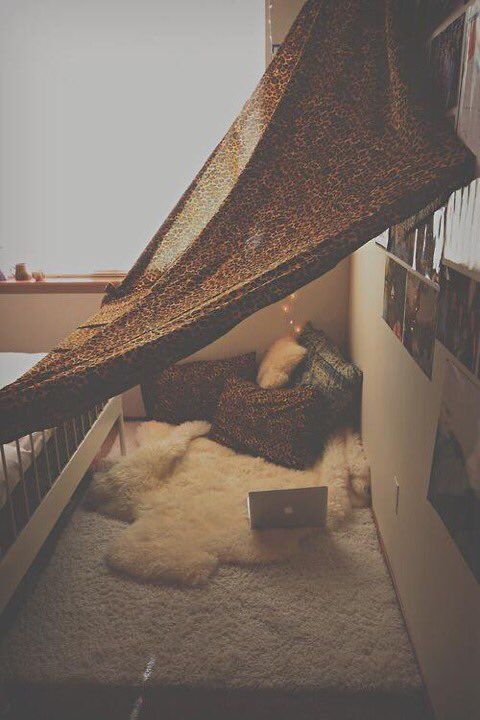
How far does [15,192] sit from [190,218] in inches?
78.0

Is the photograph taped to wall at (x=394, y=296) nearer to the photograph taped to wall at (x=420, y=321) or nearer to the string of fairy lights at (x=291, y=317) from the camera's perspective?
the photograph taped to wall at (x=420, y=321)

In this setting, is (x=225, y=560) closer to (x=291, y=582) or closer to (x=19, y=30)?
(x=291, y=582)

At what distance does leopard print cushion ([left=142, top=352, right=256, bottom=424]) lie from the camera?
3258 millimetres

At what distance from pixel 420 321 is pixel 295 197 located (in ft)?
1.74

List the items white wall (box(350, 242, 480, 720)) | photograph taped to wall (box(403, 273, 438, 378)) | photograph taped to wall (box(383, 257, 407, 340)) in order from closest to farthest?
1. white wall (box(350, 242, 480, 720))
2. photograph taped to wall (box(403, 273, 438, 378))
3. photograph taped to wall (box(383, 257, 407, 340))

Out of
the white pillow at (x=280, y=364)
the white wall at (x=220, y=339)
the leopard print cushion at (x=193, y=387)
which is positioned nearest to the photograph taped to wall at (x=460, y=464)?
the white pillow at (x=280, y=364)

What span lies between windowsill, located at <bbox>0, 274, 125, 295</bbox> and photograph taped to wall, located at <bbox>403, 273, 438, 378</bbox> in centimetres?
208

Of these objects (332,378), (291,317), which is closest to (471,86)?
(332,378)

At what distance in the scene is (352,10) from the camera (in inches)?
55.4

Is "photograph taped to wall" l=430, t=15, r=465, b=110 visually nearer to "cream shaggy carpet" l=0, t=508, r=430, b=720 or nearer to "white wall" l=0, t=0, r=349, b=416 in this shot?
"cream shaggy carpet" l=0, t=508, r=430, b=720

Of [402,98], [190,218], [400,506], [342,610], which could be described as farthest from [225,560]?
[402,98]

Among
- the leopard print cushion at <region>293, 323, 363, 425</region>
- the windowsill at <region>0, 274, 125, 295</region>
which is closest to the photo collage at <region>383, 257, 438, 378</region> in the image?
the leopard print cushion at <region>293, 323, 363, 425</region>

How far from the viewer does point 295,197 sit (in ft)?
4.50

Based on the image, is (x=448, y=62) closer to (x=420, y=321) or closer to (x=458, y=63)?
(x=458, y=63)
